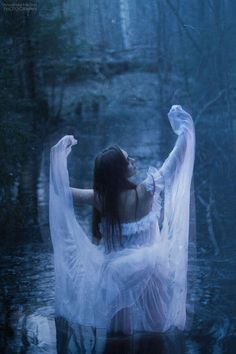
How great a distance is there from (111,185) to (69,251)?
538 millimetres

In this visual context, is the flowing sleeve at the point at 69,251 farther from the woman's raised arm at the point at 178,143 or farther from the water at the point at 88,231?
the woman's raised arm at the point at 178,143

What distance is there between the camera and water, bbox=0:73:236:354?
8.60 feet

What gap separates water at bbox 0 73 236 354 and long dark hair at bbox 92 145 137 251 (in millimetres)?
565

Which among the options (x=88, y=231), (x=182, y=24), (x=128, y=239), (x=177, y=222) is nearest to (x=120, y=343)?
(x=128, y=239)

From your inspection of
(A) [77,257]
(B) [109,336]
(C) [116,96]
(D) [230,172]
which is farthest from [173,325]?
(C) [116,96]

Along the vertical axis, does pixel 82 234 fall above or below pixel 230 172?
below

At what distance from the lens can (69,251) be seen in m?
2.70

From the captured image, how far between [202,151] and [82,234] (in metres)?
2.68

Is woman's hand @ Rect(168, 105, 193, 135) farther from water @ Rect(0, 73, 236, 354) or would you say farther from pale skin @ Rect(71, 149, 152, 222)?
water @ Rect(0, 73, 236, 354)

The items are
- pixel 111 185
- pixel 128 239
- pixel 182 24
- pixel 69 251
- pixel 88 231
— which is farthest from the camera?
A: pixel 182 24

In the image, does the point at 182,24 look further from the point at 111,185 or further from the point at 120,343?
the point at 120,343

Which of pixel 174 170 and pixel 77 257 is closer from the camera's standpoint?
pixel 174 170

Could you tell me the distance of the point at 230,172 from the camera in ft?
16.5

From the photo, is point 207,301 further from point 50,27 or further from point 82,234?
point 50,27
